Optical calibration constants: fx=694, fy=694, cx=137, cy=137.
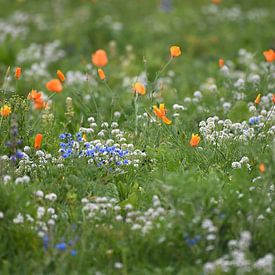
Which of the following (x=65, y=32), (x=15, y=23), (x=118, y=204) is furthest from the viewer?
(x=15, y=23)

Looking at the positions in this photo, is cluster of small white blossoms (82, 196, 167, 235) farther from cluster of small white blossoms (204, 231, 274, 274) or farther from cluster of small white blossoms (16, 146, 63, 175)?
cluster of small white blossoms (16, 146, 63, 175)

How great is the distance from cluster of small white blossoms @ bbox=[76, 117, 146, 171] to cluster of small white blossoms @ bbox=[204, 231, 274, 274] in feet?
4.27

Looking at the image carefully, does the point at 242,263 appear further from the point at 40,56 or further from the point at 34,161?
the point at 40,56

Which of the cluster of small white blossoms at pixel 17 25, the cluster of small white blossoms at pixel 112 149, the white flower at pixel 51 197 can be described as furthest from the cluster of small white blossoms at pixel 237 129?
the cluster of small white blossoms at pixel 17 25

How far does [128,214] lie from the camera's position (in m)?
3.82

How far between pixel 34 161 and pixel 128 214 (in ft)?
3.32

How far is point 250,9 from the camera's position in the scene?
1152cm

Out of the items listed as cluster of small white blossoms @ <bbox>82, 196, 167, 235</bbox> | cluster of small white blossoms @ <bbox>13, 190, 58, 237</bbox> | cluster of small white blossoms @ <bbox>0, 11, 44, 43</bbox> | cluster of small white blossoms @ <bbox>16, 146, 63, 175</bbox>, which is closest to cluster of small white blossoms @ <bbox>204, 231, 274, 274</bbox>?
cluster of small white blossoms @ <bbox>82, 196, 167, 235</bbox>

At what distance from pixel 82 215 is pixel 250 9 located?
8.30 meters

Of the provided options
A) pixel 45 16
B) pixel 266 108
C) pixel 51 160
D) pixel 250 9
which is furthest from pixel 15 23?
pixel 51 160

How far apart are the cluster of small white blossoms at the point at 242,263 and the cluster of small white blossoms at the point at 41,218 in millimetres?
909

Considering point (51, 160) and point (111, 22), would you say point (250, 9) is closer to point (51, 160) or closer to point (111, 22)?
point (111, 22)

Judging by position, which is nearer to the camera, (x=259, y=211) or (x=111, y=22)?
(x=259, y=211)

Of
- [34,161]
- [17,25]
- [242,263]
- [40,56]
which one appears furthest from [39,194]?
[17,25]
